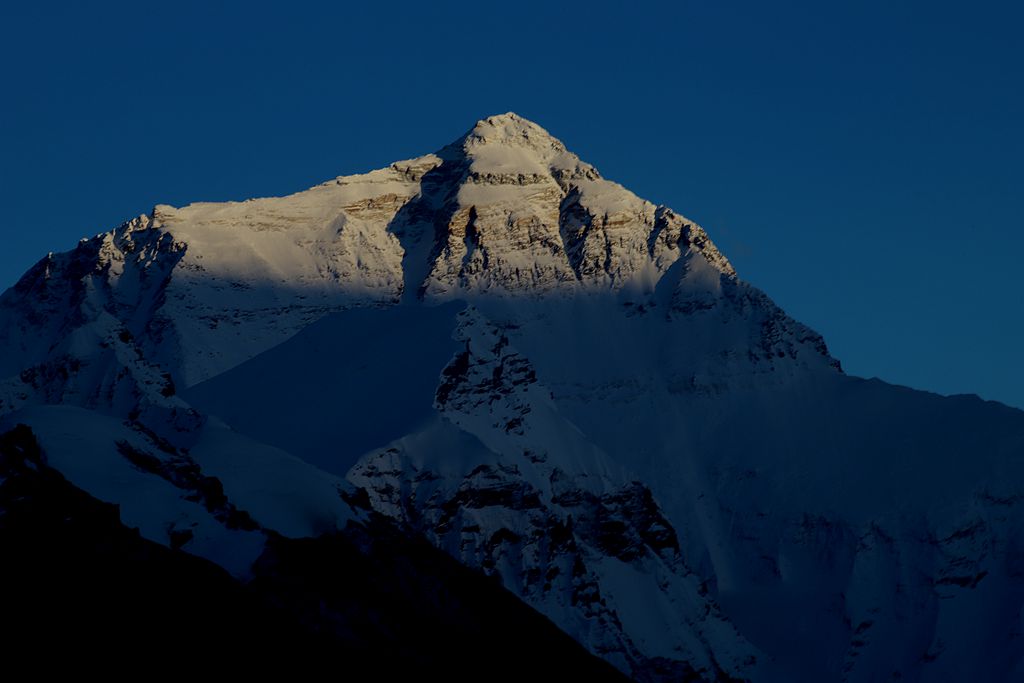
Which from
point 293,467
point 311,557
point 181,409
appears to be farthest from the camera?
point 181,409

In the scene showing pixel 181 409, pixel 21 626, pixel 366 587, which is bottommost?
pixel 21 626

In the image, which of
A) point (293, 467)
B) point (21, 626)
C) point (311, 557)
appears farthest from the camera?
point (293, 467)

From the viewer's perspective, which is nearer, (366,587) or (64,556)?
(64,556)

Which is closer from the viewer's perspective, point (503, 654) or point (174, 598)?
point (174, 598)

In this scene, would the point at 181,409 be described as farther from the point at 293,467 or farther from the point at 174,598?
the point at 174,598

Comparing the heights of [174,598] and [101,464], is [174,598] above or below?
below

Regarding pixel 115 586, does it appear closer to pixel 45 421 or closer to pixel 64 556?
pixel 64 556

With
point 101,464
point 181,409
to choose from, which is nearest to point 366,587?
point 101,464

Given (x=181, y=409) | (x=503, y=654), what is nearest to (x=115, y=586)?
(x=503, y=654)

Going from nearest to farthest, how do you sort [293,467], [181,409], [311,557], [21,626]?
[21,626] < [311,557] < [293,467] < [181,409]
